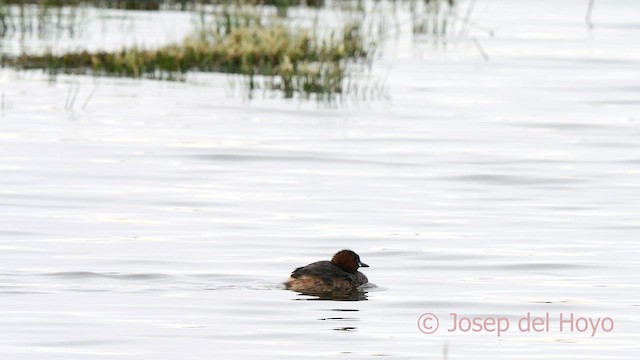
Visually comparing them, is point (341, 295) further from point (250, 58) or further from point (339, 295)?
point (250, 58)

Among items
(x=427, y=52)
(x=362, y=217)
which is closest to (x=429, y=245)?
(x=362, y=217)

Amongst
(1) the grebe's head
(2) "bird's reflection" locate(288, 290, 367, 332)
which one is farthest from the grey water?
(1) the grebe's head

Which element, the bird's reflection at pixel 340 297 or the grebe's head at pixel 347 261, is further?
the grebe's head at pixel 347 261

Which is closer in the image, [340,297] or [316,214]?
[340,297]

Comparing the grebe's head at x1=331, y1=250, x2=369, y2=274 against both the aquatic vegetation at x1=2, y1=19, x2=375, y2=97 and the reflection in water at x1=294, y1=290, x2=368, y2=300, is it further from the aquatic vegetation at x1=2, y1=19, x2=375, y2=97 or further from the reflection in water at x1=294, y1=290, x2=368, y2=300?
the aquatic vegetation at x1=2, y1=19, x2=375, y2=97

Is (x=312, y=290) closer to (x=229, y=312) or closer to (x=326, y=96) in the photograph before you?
(x=229, y=312)

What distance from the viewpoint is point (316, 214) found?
1460 centimetres

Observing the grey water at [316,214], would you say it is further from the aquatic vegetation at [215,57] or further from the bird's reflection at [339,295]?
the aquatic vegetation at [215,57]

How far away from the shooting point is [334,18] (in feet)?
110

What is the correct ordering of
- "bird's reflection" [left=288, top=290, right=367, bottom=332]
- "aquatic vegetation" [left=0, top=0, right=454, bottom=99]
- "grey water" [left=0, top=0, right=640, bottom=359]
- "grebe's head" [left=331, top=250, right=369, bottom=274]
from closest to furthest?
"grey water" [left=0, top=0, right=640, bottom=359], "bird's reflection" [left=288, top=290, right=367, bottom=332], "grebe's head" [left=331, top=250, right=369, bottom=274], "aquatic vegetation" [left=0, top=0, right=454, bottom=99]

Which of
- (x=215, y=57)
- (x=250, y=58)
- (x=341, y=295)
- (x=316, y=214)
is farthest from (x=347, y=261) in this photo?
(x=215, y=57)

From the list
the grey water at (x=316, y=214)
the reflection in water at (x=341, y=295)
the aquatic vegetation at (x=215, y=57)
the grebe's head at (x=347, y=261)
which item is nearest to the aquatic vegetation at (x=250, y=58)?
the aquatic vegetation at (x=215, y=57)

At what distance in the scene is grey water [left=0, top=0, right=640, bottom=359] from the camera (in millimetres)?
9750

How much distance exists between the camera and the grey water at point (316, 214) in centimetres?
975
